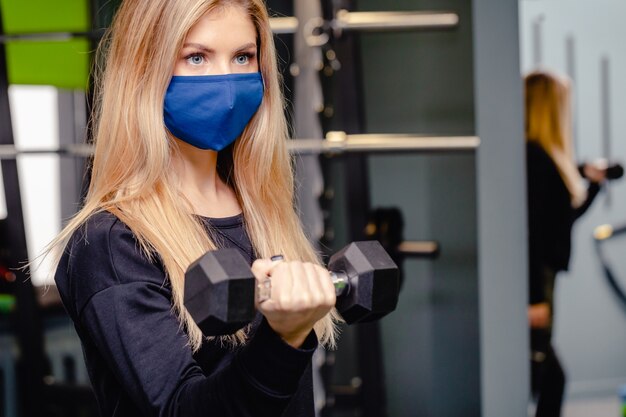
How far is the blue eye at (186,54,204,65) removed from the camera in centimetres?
108

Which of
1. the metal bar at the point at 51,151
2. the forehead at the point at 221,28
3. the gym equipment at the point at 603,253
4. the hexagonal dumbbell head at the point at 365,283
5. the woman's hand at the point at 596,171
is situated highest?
the forehead at the point at 221,28

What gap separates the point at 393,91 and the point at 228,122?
1.44 metres

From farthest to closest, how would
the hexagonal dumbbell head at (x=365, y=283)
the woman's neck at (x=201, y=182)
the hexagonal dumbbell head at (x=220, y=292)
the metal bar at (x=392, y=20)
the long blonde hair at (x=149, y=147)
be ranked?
the metal bar at (x=392, y=20)
the woman's neck at (x=201, y=182)
the long blonde hair at (x=149, y=147)
the hexagonal dumbbell head at (x=365, y=283)
the hexagonal dumbbell head at (x=220, y=292)

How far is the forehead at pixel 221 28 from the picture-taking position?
1059mm

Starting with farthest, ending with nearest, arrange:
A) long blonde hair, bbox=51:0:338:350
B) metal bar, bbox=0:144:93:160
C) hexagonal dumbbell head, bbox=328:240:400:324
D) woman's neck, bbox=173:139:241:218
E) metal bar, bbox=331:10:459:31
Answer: metal bar, bbox=0:144:93:160 → metal bar, bbox=331:10:459:31 → woman's neck, bbox=173:139:241:218 → long blonde hair, bbox=51:0:338:350 → hexagonal dumbbell head, bbox=328:240:400:324

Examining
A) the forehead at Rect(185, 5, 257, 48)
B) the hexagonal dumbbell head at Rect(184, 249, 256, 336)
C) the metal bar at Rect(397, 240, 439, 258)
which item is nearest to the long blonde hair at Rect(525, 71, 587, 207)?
the metal bar at Rect(397, 240, 439, 258)

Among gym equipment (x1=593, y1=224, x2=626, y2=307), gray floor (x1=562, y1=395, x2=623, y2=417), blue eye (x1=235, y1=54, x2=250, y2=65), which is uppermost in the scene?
blue eye (x1=235, y1=54, x2=250, y2=65)

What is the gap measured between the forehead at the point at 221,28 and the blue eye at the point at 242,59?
0.02 m

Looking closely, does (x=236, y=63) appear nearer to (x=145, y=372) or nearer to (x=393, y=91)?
(x=145, y=372)

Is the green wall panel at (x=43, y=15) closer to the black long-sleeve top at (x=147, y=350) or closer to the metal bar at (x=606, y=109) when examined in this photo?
the metal bar at (x=606, y=109)

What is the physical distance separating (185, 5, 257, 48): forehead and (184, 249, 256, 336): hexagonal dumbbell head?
0.32 meters

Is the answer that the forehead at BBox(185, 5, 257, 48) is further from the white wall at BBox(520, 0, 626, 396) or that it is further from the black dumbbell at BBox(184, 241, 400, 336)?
the white wall at BBox(520, 0, 626, 396)

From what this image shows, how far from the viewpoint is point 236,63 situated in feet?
3.65

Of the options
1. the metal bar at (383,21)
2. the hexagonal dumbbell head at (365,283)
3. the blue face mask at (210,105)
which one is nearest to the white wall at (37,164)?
the metal bar at (383,21)
